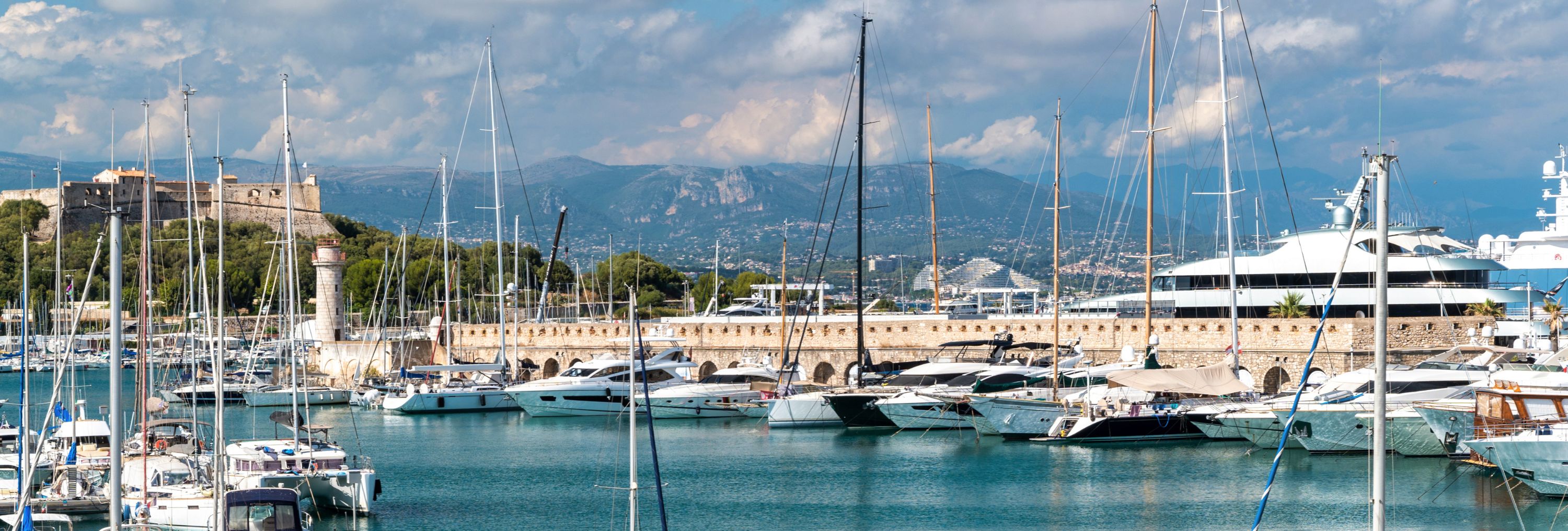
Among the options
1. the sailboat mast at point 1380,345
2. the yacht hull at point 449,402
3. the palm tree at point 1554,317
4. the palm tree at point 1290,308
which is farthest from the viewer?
the yacht hull at point 449,402

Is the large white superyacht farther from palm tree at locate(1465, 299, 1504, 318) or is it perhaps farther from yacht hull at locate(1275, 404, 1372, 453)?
yacht hull at locate(1275, 404, 1372, 453)

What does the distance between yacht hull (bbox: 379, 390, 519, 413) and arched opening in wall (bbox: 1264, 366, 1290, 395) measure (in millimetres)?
23557

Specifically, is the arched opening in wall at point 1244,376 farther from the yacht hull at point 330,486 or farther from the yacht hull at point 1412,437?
the yacht hull at point 330,486

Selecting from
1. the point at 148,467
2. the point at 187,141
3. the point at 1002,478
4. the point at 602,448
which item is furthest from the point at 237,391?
the point at 1002,478

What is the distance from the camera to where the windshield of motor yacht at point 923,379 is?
40156mm

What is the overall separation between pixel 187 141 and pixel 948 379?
795 inches

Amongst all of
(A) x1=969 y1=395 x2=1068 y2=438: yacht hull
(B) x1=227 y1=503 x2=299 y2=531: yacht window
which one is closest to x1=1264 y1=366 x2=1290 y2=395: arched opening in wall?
(A) x1=969 y1=395 x2=1068 y2=438: yacht hull

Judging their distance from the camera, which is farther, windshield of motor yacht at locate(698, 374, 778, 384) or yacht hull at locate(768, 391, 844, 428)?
windshield of motor yacht at locate(698, 374, 778, 384)

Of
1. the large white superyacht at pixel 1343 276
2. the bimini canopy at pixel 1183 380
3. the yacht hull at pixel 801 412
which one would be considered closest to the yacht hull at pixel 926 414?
the yacht hull at pixel 801 412

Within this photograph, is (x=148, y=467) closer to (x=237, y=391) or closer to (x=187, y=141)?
(x=187, y=141)

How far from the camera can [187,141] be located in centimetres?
3006

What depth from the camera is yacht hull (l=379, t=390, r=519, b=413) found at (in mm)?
48219

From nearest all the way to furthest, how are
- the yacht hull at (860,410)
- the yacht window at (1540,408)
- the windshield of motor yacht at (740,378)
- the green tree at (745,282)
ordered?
the yacht window at (1540,408), the yacht hull at (860,410), the windshield of motor yacht at (740,378), the green tree at (745,282)

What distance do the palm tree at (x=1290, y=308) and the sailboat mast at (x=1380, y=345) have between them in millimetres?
26911
